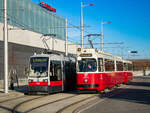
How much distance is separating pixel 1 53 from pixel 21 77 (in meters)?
5.16

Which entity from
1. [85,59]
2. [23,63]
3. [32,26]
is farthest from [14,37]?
[85,59]

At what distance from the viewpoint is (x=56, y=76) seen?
20.3 meters

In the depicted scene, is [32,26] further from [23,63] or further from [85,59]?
[85,59]

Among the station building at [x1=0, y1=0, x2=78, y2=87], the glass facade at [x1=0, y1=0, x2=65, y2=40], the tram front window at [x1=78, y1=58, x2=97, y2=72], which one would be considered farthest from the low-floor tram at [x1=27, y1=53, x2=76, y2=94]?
the glass facade at [x1=0, y1=0, x2=65, y2=40]

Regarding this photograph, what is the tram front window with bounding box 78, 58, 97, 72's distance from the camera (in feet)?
64.8

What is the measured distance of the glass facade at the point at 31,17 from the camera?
137ft

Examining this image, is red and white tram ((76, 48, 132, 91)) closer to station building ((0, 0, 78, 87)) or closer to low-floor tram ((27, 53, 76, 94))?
low-floor tram ((27, 53, 76, 94))

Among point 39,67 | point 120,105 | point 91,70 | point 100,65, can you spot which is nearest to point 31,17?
point 39,67

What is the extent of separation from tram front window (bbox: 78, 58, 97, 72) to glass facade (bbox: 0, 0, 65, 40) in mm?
18917

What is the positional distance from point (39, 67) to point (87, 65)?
3348 mm

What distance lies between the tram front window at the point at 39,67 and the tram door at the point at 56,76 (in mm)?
449

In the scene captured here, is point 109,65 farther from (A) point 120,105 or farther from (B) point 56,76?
(A) point 120,105

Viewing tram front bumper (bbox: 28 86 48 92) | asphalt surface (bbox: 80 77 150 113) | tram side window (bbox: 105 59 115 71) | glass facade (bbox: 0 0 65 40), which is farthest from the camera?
glass facade (bbox: 0 0 65 40)

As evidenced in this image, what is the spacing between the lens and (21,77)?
3747cm
